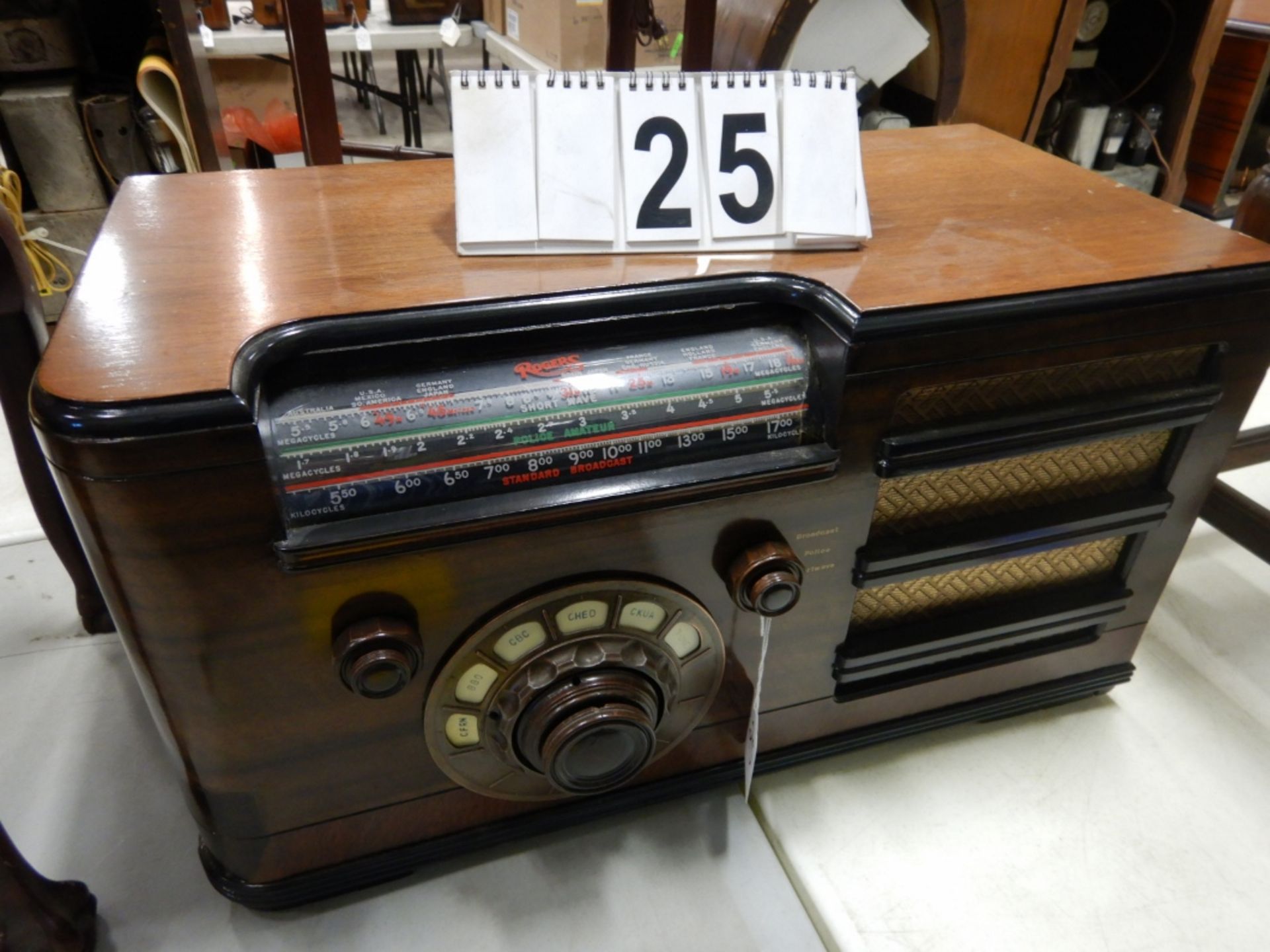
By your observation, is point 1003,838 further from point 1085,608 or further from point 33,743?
point 33,743

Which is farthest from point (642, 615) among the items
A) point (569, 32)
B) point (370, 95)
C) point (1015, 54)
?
point (370, 95)

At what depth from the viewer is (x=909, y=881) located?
2.62ft

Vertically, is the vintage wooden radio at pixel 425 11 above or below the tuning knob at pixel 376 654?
above

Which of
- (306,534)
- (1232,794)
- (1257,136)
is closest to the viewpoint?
(306,534)

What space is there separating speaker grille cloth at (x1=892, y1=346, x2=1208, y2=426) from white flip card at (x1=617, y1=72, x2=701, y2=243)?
22 cm

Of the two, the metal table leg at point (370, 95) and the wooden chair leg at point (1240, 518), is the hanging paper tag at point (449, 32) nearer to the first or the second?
the metal table leg at point (370, 95)

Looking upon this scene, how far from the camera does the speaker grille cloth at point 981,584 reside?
0.82 metres

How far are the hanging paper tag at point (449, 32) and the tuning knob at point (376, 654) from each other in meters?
2.19

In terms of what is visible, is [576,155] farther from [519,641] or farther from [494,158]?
[519,641]

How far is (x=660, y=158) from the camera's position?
2.24 feet

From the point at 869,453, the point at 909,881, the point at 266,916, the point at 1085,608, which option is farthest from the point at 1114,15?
the point at 266,916

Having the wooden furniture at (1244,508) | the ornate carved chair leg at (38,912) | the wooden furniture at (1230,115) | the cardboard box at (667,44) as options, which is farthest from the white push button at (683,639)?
the wooden furniture at (1230,115)

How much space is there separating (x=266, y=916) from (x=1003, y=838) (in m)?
0.66

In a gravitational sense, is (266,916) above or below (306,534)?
below
